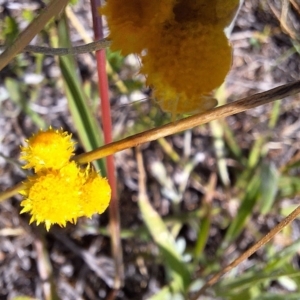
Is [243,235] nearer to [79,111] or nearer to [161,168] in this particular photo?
[161,168]

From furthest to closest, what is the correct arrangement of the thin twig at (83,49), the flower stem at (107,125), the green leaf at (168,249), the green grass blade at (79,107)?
the green leaf at (168,249) < the green grass blade at (79,107) < the flower stem at (107,125) < the thin twig at (83,49)

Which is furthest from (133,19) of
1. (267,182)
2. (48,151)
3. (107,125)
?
(267,182)

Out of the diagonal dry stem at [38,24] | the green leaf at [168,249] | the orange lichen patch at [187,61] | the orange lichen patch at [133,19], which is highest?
the diagonal dry stem at [38,24]

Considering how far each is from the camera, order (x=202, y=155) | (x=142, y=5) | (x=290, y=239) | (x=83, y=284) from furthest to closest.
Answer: (x=202, y=155) < (x=290, y=239) < (x=83, y=284) < (x=142, y=5)

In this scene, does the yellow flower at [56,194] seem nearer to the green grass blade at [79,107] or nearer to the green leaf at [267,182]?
the green grass blade at [79,107]

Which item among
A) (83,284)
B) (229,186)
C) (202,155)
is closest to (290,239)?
(229,186)

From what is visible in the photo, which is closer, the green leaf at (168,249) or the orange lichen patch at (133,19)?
the orange lichen patch at (133,19)

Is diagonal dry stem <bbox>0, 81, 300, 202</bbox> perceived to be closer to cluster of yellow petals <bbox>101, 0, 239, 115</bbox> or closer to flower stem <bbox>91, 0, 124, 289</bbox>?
cluster of yellow petals <bbox>101, 0, 239, 115</bbox>

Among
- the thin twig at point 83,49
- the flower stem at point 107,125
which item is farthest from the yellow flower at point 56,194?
the flower stem at point 107,125

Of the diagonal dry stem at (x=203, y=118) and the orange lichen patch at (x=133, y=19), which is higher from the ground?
the orange lichen patch at (x=133, y=19)
